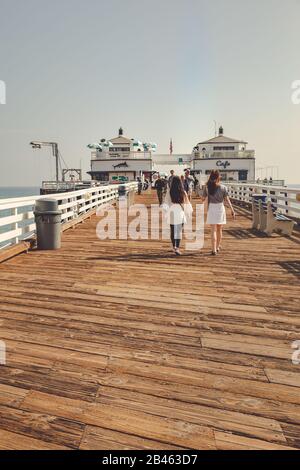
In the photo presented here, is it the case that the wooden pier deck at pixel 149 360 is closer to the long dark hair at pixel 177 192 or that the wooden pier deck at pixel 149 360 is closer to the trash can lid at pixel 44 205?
the long dark hair at pixel 177 192

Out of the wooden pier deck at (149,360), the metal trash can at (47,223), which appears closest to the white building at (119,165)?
the metal trash can at (47,223)

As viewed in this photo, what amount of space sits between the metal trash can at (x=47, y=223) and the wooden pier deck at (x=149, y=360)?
2173 millimetres

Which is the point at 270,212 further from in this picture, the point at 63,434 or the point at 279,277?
the point at 63,434

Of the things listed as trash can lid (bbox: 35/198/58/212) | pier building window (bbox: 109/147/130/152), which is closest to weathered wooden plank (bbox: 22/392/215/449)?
trash can lid (bbox: 35/198/58/212)

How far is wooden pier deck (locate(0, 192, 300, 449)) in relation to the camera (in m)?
2.20

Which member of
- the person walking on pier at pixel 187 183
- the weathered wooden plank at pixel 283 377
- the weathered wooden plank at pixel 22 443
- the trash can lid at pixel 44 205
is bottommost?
the weathered wooden plank at pixel 283 377

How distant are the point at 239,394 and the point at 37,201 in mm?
6958

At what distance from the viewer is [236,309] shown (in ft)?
14.6

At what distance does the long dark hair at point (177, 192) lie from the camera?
7.60m

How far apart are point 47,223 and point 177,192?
11.3 feet

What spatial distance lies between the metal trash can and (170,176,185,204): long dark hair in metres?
2.96

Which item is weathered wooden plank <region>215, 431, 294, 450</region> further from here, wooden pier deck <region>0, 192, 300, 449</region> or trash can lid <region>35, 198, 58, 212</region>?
trash can lid <region>35, 198, 58, 212</region>

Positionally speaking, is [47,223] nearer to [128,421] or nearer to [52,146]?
[128,421]
